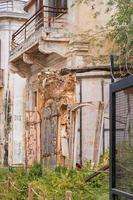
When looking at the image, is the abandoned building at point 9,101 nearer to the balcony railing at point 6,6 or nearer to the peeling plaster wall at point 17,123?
the peeling plaster wall at point 17,123

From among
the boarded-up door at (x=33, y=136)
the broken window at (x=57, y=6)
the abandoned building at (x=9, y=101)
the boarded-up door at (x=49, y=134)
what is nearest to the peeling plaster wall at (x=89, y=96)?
the broken window at (x=57, y=6)

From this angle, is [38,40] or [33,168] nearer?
[33,168]

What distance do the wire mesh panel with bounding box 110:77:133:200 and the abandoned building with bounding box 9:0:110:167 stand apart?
694 centimetres

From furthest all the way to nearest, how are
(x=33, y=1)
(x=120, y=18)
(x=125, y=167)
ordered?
1. (x=33, y=1)
2. (x=120, y=18)
3. (x=125, y=167)

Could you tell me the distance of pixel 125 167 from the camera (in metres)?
4.04

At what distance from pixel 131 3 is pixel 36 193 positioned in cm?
530

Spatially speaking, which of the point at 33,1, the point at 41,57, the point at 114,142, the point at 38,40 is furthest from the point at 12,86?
the point at 114,142

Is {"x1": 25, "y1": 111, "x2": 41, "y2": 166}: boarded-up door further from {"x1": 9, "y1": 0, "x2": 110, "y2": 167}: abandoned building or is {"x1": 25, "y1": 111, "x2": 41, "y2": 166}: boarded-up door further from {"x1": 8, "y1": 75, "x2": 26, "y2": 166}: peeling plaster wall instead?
{"x1": 8, "y1": 75, "x2": 26, "y2": 166}: peeling plaster wall

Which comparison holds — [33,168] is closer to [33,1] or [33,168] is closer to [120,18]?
[120,18]

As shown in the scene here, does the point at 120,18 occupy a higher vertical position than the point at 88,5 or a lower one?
lower

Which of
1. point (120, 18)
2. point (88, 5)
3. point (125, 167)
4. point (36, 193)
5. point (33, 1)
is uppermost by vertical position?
point (33, 1)

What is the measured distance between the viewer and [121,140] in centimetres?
414

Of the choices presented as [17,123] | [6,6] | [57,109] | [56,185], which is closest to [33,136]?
[57,109]

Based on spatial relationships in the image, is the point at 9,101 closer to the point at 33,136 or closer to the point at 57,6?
the point at 57,6
